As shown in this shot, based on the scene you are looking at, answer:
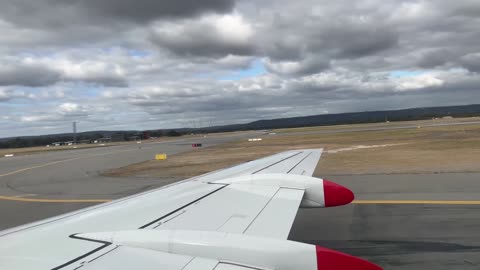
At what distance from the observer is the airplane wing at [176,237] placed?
254cm

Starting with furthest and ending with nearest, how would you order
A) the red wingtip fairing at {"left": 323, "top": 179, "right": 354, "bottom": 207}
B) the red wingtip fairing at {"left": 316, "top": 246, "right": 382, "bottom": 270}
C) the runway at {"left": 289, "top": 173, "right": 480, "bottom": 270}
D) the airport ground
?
the airport ground → the runway at {"left": 289, "top": 173, "right": 480, "bottom": 270} → the red wingtip fairing at {"left": 323, "top": 179, "right": 354, "bottom": 207} → the red wingtip fairing at {"left": 316, "top": 246, "right": 382, "bottom": 270}

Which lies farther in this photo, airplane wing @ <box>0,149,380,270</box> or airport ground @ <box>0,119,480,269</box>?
airport ground @ <box>0,119,480,269</box>

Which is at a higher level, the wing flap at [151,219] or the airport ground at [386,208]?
the wing flap at [151,219]

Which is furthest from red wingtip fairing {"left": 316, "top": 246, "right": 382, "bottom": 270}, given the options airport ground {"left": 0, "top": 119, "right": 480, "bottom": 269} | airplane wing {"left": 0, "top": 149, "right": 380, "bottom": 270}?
airport ground {"left": 0, "top": 119, "right": 480, "bottom": 269}

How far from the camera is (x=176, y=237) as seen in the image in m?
2.88

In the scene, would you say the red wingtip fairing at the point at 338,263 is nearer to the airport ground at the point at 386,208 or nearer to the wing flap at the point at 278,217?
the wing flap at the point at 278,217

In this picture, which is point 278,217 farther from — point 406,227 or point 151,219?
point 406,227

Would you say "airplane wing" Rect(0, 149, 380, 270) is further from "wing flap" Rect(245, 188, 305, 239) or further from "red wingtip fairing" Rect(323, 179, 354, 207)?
"red wingtip fairing" Rect(323, 179, 354, 207)

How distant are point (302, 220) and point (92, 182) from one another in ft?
38.3

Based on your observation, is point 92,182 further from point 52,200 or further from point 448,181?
point 448,181

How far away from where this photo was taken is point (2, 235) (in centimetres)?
313

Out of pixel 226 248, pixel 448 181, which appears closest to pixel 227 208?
pixel 226 248

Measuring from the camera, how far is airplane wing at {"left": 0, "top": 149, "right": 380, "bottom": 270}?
2543mm

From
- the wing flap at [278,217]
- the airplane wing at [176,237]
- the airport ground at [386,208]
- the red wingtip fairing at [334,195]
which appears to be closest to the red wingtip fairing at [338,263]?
the airplane wing at [176,237]
